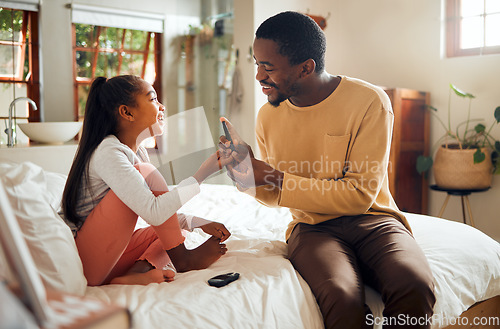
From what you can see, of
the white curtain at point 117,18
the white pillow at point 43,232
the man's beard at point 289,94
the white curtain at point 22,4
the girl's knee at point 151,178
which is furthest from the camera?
the white curtain at point 117,18

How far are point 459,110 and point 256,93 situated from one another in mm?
1546

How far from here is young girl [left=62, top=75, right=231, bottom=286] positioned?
3.84 ft

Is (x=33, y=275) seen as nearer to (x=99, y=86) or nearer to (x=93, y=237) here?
(x=93, y=237)

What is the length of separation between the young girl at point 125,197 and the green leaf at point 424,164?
232cm

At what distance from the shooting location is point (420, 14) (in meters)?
3.54

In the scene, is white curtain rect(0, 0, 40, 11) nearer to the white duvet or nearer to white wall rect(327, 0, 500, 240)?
Result: white wall rect(327, 0, 500, 240)

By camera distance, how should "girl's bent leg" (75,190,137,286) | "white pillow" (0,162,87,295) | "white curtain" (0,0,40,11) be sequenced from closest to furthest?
"white pillow" (0,162,87,295) → "girl's bent leg" (75,190,137,286) → "white curtain" (0,0,40,11)

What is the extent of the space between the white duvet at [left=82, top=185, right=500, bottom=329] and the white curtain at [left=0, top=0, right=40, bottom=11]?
2.65 meters

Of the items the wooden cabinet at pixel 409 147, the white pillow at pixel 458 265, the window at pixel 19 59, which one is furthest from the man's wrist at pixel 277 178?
the window at pixel 19 59

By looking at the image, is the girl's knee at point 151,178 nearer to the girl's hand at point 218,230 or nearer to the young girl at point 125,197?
the young girl at point 125,197

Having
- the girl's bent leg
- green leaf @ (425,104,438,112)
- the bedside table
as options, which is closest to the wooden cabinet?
green leaf @ (425,104,438,112)

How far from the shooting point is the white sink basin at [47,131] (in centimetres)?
295

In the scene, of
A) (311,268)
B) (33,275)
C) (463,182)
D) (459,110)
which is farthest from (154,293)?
(459,110)

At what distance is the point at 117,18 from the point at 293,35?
289 centimetres
